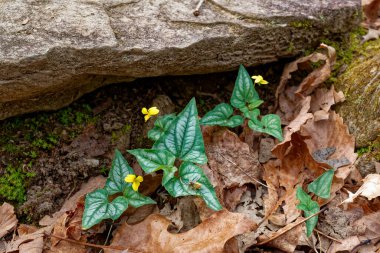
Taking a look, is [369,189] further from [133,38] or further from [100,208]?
[133,38]

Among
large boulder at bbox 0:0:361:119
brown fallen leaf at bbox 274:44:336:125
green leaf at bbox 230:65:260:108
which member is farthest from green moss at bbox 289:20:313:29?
green leaf at bbox 230:65:260:108

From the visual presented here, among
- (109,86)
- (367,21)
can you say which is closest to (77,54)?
(109,86)

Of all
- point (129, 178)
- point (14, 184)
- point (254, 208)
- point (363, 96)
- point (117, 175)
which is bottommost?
point (14, 184)

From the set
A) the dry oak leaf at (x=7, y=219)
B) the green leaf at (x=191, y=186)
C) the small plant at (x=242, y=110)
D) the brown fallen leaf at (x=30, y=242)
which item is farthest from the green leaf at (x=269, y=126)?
the dry oak leaf at (x=7, y=219)

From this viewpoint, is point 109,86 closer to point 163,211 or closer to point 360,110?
point 163,211

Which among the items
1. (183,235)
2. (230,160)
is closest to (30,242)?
(183,235)

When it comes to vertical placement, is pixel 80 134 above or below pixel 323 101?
below

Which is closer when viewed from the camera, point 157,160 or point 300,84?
point 157,160
